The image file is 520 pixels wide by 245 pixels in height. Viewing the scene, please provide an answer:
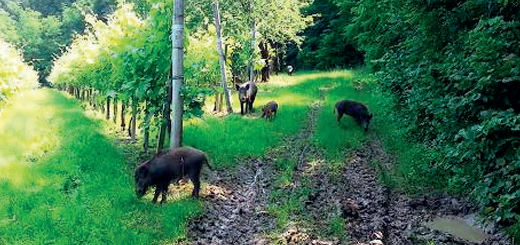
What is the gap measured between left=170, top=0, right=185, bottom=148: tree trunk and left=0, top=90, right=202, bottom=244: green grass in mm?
1400

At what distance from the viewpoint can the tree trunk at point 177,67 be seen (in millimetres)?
10445

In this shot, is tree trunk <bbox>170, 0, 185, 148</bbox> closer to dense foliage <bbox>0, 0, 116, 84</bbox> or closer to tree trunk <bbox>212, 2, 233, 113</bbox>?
tree trunk <bbox>212, 2, 233, 113</bbox>

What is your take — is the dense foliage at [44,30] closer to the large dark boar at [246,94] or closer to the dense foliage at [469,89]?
the large dark boar at [246,94]

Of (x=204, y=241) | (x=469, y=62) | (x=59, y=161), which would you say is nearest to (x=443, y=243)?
(x=469, y=62)

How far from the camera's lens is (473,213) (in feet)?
29.2

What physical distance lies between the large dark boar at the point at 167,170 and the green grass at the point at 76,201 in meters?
0.30

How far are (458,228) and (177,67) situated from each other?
6.44 m

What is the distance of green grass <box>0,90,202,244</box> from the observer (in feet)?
23.9

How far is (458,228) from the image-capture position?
836 centimetres

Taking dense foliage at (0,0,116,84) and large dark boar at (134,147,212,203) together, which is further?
dense foliage at (0,0,116,84)

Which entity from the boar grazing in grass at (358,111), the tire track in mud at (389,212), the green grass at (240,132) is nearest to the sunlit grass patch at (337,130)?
the boar grazing in grass at (358,111)

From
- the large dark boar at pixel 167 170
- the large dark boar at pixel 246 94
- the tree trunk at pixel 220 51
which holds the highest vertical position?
the tree trunk at pixel 220 51

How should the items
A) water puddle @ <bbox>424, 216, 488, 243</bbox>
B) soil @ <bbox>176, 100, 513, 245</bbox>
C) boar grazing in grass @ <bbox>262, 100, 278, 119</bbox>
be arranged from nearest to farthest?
soil @ <bbox>176, 100, 513, 245</bbox>, water puddle @ <bbox>424, 216, 488, 243</bbox>, boar grazing in grass @ <bbox>262, 100, 278, 119</bbox>

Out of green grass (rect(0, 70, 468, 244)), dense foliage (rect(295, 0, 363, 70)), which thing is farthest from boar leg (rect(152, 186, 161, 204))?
dense foliage (rect(295, 0, 363, 70))
